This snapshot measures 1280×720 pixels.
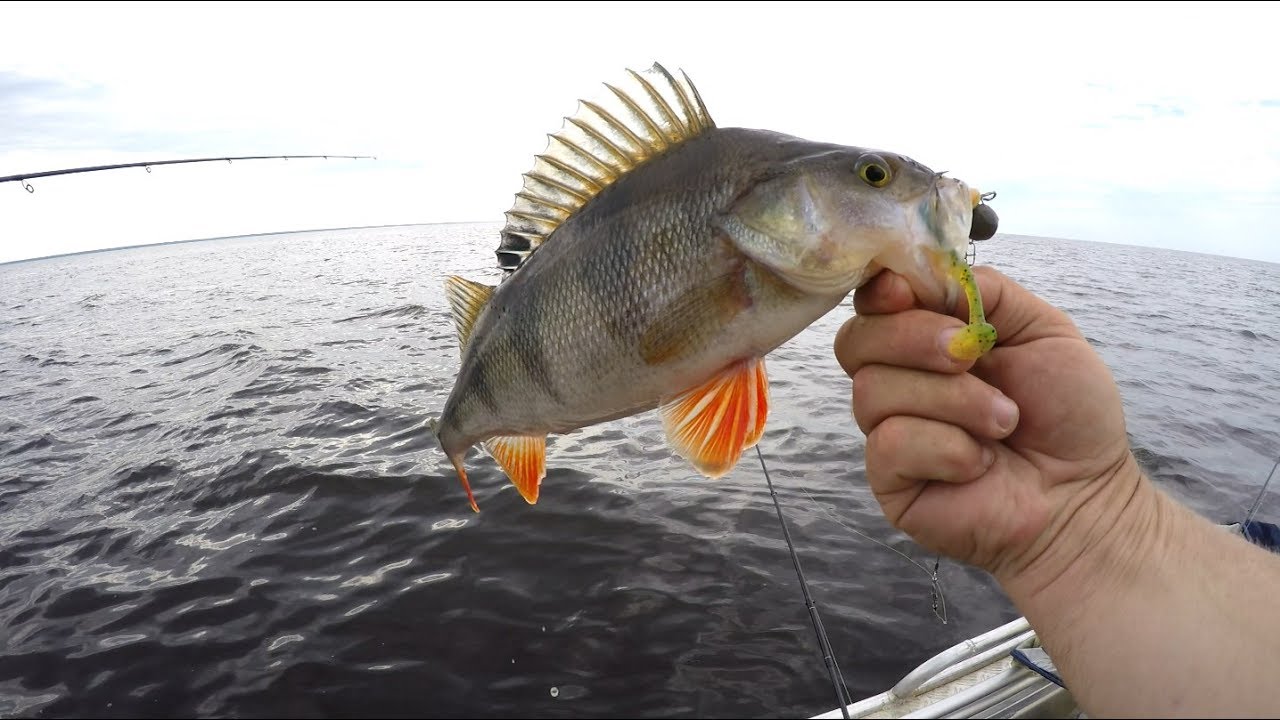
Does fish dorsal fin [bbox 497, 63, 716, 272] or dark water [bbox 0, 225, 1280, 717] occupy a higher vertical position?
fish dorsal fin [bbox 497, 63, 716, 272]

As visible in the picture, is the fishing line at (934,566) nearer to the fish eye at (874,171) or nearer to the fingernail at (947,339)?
the fingernail at (947,339)

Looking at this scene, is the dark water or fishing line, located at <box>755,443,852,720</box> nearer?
fishing line, located at <box>755,443,852,720</box>

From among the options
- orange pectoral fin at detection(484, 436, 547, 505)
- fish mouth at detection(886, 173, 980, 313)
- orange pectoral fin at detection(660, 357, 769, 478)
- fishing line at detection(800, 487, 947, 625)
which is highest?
fish mouth at detection(886, 173, 980, 313)

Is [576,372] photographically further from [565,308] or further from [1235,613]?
[1235,613]

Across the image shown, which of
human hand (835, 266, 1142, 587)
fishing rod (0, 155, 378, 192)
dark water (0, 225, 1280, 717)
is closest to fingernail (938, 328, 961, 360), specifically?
human hand (835, 266, 1142, 587)

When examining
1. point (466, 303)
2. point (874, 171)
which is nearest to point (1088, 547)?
point (874, 171)

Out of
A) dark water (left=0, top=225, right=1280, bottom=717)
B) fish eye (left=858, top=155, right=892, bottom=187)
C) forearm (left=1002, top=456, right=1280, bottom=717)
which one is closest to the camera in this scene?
forearm (left=1002, top=456, right=1280, bottom=717)

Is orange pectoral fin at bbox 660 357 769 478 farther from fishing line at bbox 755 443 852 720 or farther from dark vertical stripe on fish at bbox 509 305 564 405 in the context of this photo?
fishing line at bbox 755 443 852 720
